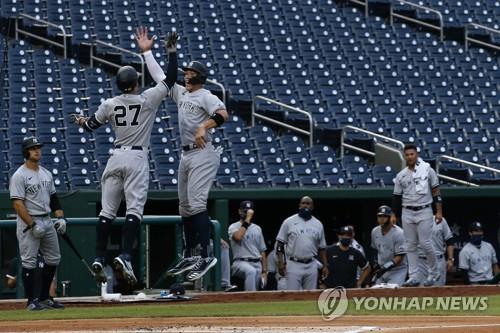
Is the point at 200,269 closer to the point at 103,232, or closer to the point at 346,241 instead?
the point at 103,232

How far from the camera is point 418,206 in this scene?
13789 millimetres

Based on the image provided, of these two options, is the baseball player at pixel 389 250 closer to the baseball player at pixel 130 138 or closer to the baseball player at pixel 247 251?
the baseball player at pixel 247 251

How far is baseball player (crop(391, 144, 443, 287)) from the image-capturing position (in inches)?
541

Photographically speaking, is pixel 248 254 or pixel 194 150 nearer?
pixel 194 150

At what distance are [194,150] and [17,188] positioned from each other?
69.3 inches

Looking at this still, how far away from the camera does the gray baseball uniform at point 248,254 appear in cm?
1603

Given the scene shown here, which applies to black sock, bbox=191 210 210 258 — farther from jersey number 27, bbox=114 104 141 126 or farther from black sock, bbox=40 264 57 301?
black sock, bbox=40 264 57 301

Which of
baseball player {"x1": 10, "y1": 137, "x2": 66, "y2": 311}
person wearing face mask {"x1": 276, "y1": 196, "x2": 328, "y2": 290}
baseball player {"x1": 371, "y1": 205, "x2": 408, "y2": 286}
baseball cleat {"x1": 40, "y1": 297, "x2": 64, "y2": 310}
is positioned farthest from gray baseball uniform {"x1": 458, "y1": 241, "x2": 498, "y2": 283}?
baseball cleat {"x1": 40, "y1": 297, "x2": 64, "y2": 310}

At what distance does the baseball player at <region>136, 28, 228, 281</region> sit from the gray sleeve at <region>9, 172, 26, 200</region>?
154 centimetres

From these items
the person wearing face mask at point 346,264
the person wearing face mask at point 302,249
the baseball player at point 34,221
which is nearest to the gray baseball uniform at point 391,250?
the person wearing face mask at point 346,264

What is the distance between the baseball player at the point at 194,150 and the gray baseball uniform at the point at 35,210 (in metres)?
1.42

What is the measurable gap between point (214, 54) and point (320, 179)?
4.29m

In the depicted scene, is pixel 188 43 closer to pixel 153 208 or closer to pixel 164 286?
pixel 153 208

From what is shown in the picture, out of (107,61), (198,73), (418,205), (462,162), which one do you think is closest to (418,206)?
(418,205)
